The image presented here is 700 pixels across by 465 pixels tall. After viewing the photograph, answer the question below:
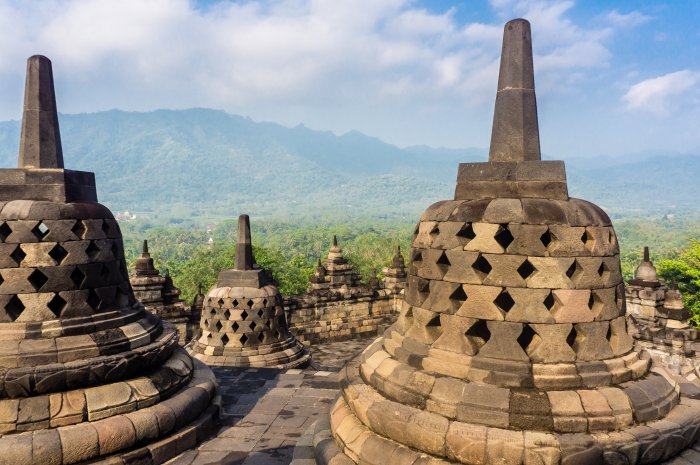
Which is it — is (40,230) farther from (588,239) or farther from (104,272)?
(588,239)

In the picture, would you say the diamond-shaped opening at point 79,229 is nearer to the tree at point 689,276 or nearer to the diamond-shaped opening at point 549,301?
the diamond-shaped opening at point 549,301

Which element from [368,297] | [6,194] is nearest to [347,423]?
[6,194]

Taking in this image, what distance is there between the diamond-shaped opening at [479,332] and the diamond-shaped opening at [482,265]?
38 centimetres

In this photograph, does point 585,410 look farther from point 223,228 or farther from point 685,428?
point 223,228

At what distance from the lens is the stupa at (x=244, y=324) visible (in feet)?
31.9

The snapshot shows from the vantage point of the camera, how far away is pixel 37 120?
196 inches

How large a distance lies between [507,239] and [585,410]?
128 cm

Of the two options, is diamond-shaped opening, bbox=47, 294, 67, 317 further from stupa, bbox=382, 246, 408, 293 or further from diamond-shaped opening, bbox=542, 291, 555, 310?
stupa, bbox=382, 246, 408, 293

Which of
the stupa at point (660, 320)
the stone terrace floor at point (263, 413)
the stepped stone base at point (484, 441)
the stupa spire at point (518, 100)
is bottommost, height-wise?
the stupa at point (660, 320)

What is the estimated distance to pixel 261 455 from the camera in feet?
16.4

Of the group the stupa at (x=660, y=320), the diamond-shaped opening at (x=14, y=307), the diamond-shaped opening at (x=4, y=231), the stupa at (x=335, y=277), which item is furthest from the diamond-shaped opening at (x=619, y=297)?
the stupa at (x=335, y=277)

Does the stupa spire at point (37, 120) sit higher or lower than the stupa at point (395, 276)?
higher

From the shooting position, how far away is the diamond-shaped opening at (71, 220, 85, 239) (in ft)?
15.8

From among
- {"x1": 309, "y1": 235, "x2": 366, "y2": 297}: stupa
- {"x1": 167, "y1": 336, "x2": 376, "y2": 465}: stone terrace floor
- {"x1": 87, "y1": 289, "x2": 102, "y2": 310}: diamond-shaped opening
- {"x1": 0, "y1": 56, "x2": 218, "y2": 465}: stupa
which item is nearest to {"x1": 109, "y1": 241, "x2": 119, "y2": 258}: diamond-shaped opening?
{"x1": 0, "y1": 56, "x2": 218, "y2": 465}: stupa
